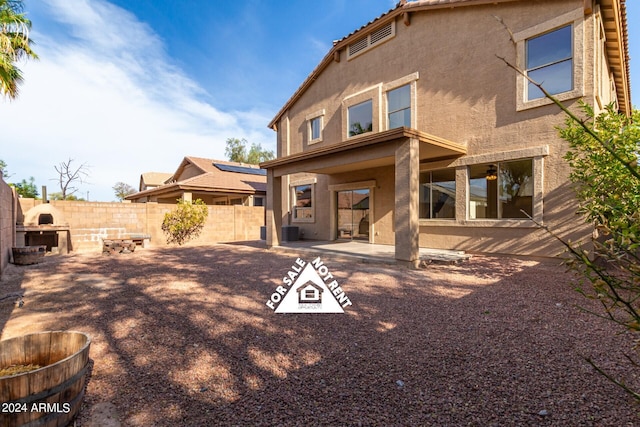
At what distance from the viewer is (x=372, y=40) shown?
1316 cm

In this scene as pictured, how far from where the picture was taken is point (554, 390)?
2.74 m

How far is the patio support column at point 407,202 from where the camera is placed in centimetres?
816

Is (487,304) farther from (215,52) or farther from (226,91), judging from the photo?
(226,91)

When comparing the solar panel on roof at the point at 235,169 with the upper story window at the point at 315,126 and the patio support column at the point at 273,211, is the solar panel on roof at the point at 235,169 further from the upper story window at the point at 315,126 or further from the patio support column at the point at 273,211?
the patio support column at the point at 273,211

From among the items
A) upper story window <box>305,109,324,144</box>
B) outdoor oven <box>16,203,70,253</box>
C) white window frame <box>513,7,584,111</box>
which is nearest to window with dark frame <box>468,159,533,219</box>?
white window frame <box>513,7,584,111</box>

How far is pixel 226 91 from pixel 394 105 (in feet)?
47.3

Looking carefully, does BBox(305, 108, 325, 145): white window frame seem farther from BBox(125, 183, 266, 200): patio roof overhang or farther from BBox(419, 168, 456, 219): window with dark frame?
BBox(125, 183, 266, 200): patio roof overhang

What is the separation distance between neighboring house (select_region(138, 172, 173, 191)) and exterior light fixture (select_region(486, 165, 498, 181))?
36.8 metres

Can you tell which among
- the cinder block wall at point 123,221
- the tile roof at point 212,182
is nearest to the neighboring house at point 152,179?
the tile roof at point 212,182

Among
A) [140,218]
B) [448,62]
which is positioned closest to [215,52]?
[140,218]

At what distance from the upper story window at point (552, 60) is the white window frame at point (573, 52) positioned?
113 millimetres

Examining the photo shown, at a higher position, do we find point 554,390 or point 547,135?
point 547,135

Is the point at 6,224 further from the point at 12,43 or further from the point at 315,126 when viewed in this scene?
the point at 315,126

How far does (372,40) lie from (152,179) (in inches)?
1357
